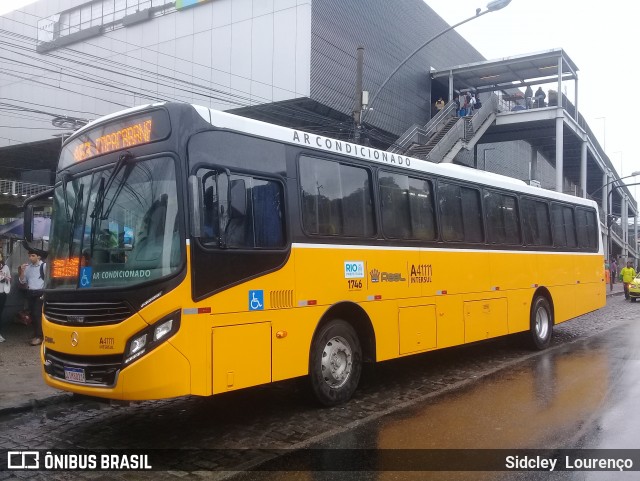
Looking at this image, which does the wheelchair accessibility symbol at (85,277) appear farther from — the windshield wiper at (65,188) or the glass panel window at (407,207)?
the glass panel window at (407,207)

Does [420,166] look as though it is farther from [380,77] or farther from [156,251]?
[380,77]

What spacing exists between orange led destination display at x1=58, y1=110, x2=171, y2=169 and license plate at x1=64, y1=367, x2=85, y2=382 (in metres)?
2.24

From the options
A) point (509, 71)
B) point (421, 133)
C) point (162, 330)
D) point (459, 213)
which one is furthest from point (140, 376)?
point (509, 71)

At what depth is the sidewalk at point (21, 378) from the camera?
23.2 ft

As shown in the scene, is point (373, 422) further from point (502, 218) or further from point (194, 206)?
point (502, 218)

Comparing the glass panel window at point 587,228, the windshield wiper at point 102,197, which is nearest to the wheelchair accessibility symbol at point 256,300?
the windshield wiper at point 102,197

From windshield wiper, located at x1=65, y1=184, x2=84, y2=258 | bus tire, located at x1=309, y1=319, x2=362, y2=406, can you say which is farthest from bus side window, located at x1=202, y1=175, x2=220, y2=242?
bus tire, located at x1=309, y1=319, x2=362, y2=406

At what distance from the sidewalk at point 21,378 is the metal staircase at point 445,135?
16.8 m

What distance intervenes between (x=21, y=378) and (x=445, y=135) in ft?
70.7

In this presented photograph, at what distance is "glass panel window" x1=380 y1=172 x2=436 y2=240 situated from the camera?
7.91 m

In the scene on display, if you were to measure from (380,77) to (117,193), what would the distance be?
77.1ft

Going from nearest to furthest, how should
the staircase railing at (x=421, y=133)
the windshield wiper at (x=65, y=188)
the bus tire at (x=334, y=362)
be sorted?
1. the windshield wiper at (x=65, y=188)
2. the bus tire at (x=334, y=362)
3. the staircase railing at (x=421, y=133)

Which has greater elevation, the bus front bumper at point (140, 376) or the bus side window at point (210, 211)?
the bus side window at point (210, 211)

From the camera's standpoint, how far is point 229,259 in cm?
569
